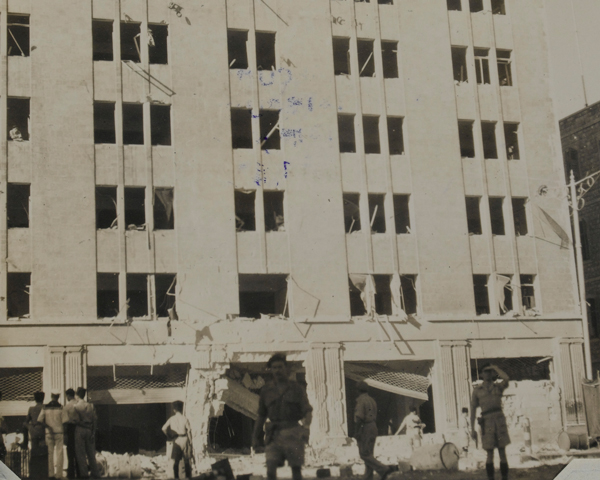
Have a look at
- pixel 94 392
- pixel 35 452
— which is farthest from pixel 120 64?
pixel 35 452

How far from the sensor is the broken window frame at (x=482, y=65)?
17.8 m

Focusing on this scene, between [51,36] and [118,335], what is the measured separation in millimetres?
5222

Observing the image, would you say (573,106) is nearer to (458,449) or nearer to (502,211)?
(502,211)

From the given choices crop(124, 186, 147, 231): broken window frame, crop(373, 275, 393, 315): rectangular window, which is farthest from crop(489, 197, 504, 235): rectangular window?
crop(124, 186, 147, 231): broken window frame

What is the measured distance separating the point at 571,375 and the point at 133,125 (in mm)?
9049

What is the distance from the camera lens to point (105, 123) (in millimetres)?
15469

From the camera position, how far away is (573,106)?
16.5 m

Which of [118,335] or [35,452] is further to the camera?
[118,335]

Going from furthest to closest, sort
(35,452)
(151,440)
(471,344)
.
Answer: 1. (471,344)
2. (151,440)
3. (35,452)

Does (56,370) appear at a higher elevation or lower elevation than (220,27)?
lower

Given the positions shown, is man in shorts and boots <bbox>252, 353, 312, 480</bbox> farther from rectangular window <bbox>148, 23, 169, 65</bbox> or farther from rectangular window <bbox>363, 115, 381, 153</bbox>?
rectangular window <bbox>363, 115, 381, 153</bbox>

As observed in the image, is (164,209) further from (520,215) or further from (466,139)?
(520,215)

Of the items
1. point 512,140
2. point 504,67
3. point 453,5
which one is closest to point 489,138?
point 512,140

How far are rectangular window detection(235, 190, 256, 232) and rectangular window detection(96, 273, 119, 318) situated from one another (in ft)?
7.77
